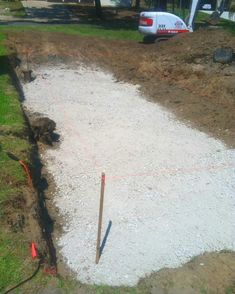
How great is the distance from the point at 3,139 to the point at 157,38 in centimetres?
1337

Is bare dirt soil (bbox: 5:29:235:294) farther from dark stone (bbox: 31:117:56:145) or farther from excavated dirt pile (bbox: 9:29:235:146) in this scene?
dark stone (bbox: 31:117:56:145)

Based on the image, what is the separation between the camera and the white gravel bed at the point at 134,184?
27.2 ft

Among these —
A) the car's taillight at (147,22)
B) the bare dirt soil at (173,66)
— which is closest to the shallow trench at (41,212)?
the bare dirt soil at (173,66)

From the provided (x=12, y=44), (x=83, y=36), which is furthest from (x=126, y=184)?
(x=83, y=36)

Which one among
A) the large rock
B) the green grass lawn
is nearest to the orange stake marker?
the large rock

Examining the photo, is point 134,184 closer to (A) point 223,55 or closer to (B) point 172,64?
(A) point 223,55

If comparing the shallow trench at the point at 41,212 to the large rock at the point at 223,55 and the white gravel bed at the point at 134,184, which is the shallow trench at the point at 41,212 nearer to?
the white gravel bed at the point at 134,184

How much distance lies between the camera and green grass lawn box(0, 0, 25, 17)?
3198 centimetres

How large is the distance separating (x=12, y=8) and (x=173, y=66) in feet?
67.4

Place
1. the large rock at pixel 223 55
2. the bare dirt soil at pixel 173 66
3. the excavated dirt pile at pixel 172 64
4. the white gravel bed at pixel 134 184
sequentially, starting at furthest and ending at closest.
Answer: the large rock at pixel 223 55 → the excavated dirt pile at pixel 172 64 → the bare dirt soil at pixel 173 66 → the white gravel bed at pixel 134 184

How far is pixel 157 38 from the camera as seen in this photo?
22.2 meters

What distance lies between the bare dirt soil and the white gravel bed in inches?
36.6

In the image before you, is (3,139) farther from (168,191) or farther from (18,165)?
(168,191)

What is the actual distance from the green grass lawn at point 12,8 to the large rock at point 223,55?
17.3 meters
